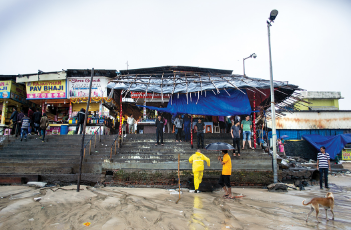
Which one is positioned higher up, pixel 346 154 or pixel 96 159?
pixel 96 159

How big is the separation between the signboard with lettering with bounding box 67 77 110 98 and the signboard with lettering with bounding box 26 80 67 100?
1.96 feet

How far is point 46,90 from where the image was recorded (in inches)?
736

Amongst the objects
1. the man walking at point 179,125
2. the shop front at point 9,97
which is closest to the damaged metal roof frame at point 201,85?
the man walking at point 179,125

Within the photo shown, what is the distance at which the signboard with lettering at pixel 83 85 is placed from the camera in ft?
60.2

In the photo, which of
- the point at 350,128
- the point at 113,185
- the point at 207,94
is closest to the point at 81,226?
the point at 113,185

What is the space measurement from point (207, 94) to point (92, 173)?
25.4 ft

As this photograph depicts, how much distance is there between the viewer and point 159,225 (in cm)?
447

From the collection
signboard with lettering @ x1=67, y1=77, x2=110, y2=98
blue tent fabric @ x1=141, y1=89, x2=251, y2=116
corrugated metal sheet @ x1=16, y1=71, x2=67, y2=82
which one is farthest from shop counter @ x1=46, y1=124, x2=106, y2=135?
blue tent fabric @ x1=141, y1=89, x2=251, y2=116

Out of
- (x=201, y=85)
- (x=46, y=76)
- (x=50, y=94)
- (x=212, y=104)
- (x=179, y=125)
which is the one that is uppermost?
(x=46, y=76)

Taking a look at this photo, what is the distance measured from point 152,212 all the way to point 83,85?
16.2m

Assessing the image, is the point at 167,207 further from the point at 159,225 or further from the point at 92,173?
the point at 92,173

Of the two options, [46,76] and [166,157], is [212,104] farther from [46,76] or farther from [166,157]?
[46,76]

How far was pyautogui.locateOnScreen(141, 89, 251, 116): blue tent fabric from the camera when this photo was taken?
12180mm

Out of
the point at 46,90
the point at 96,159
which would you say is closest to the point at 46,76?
the point at 46,90
